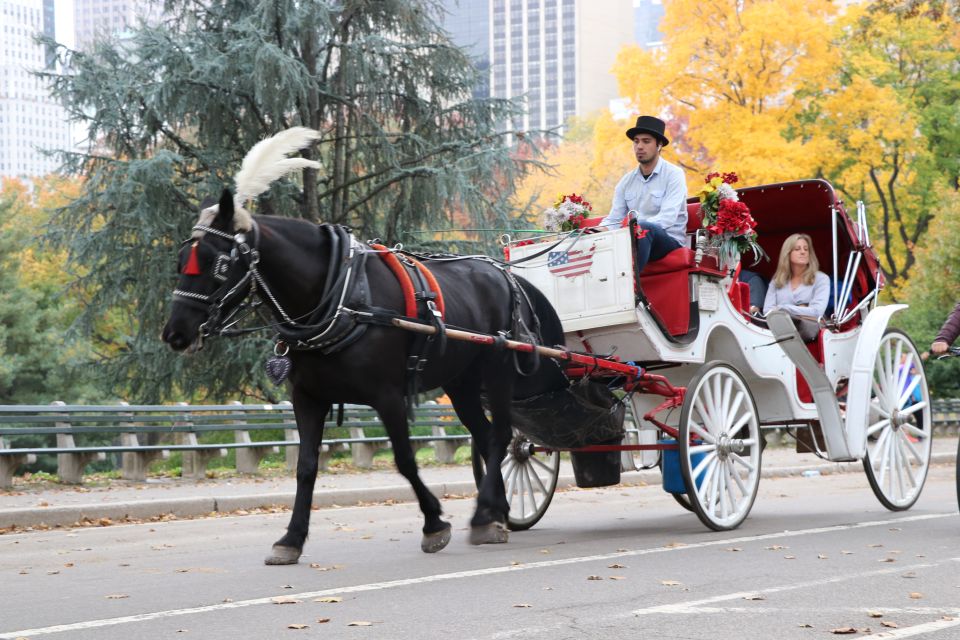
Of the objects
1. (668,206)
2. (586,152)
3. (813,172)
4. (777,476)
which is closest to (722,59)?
(813,172)

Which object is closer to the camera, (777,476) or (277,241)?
(277,241)

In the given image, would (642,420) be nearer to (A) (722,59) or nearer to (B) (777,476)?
(B) (777,476)

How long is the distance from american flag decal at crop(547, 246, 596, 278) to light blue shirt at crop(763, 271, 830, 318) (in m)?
2.10

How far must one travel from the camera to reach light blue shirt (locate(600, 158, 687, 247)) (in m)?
9.83

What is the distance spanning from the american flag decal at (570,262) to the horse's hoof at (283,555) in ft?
10.0

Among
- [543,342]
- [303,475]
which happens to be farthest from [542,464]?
[303,475]

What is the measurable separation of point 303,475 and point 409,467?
689mm

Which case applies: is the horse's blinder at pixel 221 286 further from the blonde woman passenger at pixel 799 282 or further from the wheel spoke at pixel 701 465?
the blonde woman passenger at pixel 799 282

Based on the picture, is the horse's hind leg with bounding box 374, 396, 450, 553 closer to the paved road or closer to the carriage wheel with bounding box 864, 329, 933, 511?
the paved road

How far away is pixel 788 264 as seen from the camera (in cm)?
1115

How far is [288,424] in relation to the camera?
17.5m

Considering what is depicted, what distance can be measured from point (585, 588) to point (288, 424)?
11.2 metres

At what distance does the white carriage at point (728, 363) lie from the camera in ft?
31.0

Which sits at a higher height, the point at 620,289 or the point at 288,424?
the point at 620,289
